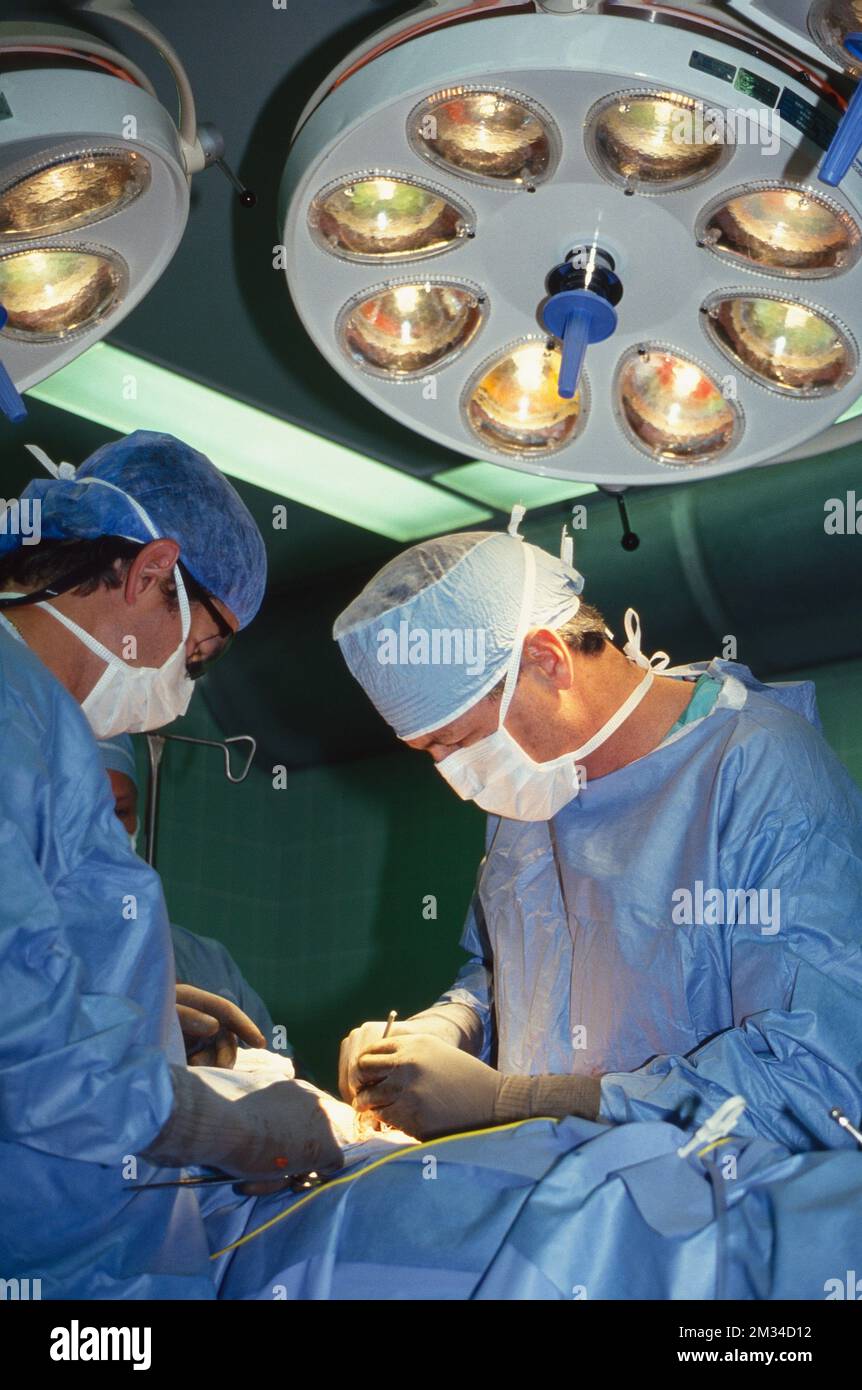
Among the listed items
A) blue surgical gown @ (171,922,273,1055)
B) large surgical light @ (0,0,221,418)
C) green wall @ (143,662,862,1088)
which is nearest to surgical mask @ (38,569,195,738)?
large surgical light @ (0,0,221,418)

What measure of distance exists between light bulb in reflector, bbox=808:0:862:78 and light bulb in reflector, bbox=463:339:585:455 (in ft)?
1.98

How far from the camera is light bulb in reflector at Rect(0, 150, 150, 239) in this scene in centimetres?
181

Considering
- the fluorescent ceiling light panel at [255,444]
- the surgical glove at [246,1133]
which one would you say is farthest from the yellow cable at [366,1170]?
the fluorescent ceiling light panel at [255,444]

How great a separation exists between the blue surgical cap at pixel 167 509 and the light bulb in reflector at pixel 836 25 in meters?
1.09

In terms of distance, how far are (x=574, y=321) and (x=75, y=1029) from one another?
1.02 meters

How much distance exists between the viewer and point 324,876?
A: 4652 millimetres

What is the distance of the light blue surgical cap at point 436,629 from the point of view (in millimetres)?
2371

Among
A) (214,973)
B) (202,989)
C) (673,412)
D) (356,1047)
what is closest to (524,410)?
(673,412)

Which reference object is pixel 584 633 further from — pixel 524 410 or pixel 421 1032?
pixel 421 1032

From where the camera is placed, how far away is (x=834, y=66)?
1.71 meters

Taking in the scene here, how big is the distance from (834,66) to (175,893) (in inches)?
128

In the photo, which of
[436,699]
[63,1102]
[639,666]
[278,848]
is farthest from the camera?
[278,848]
